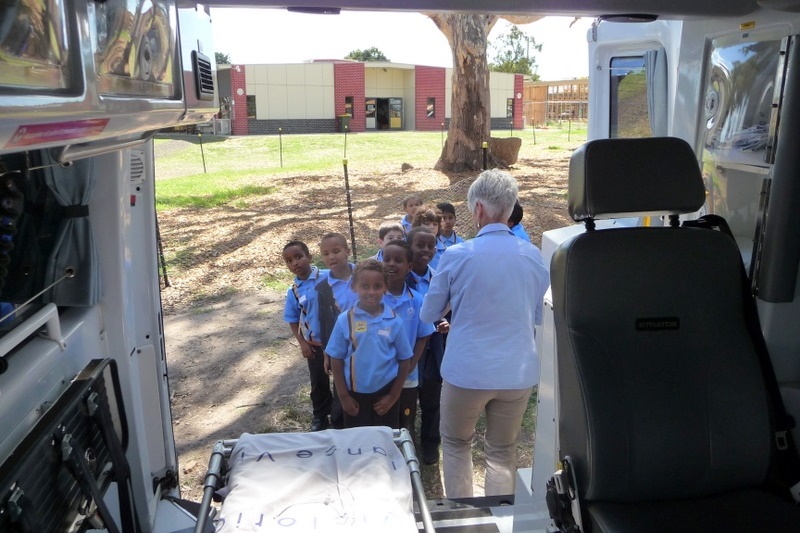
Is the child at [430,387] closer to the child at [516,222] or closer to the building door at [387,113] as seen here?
the child at [516,222]

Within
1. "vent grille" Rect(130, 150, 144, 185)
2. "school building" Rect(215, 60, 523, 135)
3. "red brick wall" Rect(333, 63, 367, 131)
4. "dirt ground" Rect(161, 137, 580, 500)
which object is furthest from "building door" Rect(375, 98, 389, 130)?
"vent grille" Rect(130, 150, 144, 185)

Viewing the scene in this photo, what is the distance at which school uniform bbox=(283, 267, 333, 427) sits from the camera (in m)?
4.31

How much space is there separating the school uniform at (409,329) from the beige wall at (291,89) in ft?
99.5

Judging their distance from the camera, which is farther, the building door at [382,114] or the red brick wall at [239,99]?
the building door at [382,114]

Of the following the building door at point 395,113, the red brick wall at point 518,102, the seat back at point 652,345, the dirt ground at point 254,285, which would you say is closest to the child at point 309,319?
the dirt ground at point 254,285

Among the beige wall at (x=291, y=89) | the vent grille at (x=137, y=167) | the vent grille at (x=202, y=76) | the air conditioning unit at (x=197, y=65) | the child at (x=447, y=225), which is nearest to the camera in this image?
the air conditioning unit at (x=197, y=65)

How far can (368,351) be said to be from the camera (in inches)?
143

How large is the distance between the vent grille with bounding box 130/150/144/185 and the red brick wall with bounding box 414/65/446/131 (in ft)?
108

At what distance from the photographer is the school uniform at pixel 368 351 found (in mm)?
3635

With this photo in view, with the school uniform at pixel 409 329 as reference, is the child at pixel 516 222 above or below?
above

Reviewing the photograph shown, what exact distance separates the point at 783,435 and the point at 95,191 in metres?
2.65

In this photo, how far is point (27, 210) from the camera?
2.33m

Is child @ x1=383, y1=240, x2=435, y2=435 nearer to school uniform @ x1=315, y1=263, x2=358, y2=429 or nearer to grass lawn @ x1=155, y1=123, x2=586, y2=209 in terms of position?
school uniform @ x1=315, y1=263, x2=358, y2=429

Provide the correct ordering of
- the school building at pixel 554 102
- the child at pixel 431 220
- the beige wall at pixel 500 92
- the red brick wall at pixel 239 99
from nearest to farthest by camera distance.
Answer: the child at pixel 431 220
the school building at pixel 554 102
the red brick wall at pixel 239 99
the beige wall at pixel 500 92
